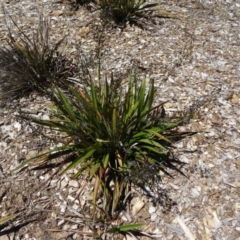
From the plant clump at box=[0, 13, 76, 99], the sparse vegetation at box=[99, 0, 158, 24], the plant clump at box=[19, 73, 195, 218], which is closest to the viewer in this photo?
the plant clump at box=[19, 73, 195, 218]

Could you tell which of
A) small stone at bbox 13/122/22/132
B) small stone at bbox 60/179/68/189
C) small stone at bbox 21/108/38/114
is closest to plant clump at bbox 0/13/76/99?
small stone at bbox 21/108/38/114

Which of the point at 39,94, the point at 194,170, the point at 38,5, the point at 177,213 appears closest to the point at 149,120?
the point at 194,170

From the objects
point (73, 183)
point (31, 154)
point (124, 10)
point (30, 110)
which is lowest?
point (73, 183)

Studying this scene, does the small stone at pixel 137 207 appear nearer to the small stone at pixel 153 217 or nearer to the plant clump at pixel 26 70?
the small stone at pixel 153 217

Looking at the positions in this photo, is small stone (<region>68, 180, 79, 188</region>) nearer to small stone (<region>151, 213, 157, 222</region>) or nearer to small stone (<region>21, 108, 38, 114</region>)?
small stone (<region>151, 213, 157, 222</region>)

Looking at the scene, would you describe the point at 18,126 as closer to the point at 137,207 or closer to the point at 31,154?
the point at 31,154

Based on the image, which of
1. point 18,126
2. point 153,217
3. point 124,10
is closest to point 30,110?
point 18,126

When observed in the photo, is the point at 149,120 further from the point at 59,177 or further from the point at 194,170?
the point at 59,177

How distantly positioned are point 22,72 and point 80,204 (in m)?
1.21

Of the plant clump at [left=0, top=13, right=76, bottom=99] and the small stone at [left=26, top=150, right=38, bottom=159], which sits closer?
the small stone at [left=26, top=150, right=38, bottom=159]

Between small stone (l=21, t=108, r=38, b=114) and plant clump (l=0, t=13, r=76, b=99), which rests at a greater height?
plant clump (l=0, t=13, r=76, b=99)

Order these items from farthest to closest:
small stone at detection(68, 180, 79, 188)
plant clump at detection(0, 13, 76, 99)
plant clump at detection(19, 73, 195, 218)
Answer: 1. plant clump at detection(0, 13, 76, 99)
2. small stone at detection(68, 180, 79, 188)
3. plant clump at detection(19, 73, 195, 218)

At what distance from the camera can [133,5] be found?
393 cm

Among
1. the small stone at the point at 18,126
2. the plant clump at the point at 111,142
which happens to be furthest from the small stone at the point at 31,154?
the small stone at the point at 18,126
